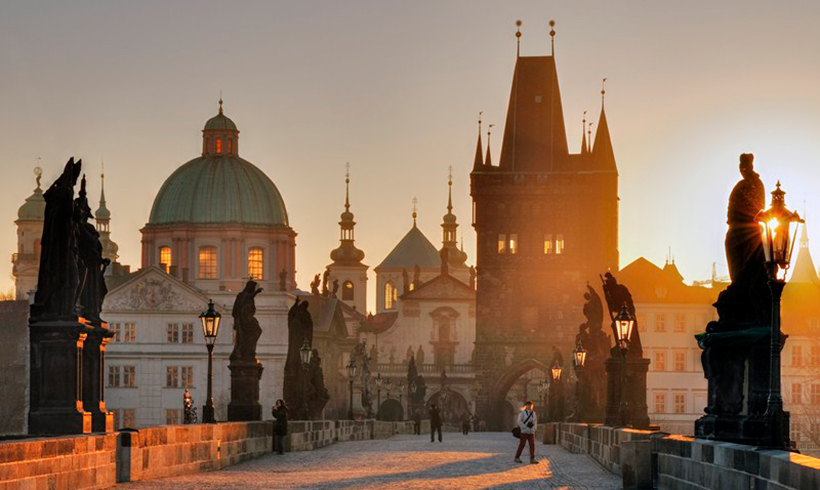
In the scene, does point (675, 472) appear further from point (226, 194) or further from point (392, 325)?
point (392, 325)

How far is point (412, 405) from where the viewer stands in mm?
128750

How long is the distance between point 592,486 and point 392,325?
12530 centimetres

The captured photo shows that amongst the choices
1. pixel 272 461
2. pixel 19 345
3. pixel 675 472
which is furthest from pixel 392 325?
pixel 675 472

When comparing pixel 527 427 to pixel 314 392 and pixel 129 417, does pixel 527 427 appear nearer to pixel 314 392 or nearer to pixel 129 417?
pixel 314 392

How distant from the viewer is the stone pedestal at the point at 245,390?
38.8 metres

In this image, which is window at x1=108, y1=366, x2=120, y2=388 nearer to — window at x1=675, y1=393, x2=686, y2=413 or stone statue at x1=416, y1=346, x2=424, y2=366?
stone statue at x1=416, y1=346, x2=424, y2=366

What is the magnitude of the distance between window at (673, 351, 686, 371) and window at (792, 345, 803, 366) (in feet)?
26.4

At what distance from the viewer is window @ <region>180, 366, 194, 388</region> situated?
122625 mm

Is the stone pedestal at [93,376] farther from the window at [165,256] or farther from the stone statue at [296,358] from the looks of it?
the window at [165,256]

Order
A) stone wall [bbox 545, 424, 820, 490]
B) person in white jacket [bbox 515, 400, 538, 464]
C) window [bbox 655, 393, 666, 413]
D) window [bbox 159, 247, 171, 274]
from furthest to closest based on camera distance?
window [bbox 159, 247, 171, 274], window [bbox 655, 393, 666, 413], person in white jacket [bbox 515, 400, 538, 464], stone wall [bbox 545, 424, 820, 490]

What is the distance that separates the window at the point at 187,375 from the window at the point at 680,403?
35.4 m

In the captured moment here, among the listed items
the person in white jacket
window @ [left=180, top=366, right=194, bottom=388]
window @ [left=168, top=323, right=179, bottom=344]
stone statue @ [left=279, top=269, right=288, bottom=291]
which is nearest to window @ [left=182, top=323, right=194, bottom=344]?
window @ [left=168, top=323, right=179, bottom=344]

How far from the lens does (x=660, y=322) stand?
13475 centimetres

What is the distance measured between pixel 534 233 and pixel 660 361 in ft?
51.8
